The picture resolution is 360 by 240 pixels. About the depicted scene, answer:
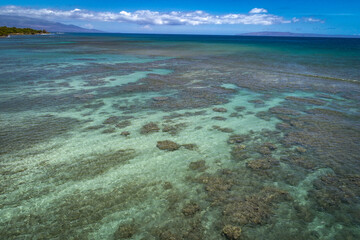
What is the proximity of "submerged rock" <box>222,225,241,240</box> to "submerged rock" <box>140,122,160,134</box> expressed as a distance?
5579mm

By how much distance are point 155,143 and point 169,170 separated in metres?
1.88

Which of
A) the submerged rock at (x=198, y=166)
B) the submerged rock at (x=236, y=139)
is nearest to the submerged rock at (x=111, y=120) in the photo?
the submerged rock at (x=198, y=166)

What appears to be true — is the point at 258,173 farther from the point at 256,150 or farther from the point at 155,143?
the point at 155,143

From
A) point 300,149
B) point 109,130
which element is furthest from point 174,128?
point 300,149

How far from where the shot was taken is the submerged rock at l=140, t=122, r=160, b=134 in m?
9.55

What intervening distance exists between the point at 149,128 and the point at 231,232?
6069mm

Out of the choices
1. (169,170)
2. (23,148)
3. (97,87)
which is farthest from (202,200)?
(97,87)

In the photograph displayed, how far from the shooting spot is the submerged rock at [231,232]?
15.3 feet

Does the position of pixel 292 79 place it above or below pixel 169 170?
above

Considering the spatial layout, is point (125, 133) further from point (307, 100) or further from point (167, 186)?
point (307, 100)

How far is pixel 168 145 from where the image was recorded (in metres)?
8.43

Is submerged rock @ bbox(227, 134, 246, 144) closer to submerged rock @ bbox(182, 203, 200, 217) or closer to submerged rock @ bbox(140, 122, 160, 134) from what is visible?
submerged rock @ bbox(140, 122, 160, 134)

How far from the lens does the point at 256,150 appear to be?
26.8 feet

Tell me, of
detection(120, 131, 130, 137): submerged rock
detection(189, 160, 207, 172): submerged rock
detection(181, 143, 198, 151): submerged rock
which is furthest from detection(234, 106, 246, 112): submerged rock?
detection(120, 131, 130, 137): submerged rock
